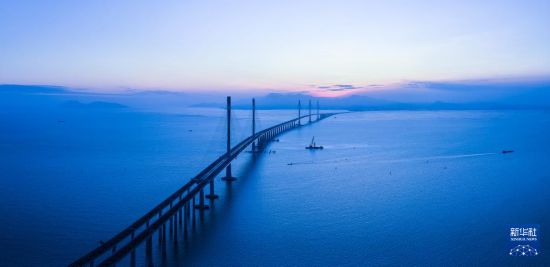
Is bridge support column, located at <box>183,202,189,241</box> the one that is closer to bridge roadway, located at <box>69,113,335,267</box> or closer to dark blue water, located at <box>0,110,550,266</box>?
bridge roadway, located at <box>69,113,335,267</box>

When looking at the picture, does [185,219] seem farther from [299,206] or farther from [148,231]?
[299,206]

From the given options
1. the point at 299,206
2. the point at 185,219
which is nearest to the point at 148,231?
the point at 185,219

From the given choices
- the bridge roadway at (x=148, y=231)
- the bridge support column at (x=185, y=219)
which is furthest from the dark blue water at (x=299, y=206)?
the bridge roadway at (x=148, y=231)

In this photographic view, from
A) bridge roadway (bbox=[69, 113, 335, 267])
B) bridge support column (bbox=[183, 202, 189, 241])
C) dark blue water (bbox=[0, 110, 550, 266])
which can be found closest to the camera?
bridge roadway (bbox=[69, 113, 335, 267])

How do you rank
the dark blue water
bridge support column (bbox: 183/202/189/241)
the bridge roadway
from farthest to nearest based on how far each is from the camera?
1. bridge support column (bbox: 183/202/189/241)
2. the dark blue water
3. the bridge roadway

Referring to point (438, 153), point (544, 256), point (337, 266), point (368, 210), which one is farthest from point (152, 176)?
point (438, 153)

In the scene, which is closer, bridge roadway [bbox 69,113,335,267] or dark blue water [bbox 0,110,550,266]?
bridge roadway [bbox 69,113,335,267]

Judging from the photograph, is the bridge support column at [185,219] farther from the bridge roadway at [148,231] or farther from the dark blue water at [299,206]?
the dark blue water at [299,206]

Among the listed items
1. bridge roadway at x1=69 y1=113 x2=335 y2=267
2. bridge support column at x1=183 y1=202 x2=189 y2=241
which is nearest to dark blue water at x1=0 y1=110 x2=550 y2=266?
bridge support column at x1=183 y1=202 x2=189 y2=241

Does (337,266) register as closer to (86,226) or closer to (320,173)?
(86,226)

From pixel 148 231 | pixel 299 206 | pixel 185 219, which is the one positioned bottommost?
pixel 299 206

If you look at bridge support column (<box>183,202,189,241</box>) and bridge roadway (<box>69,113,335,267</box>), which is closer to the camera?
bridge roadway (<box>69,113,335,267</box>)
